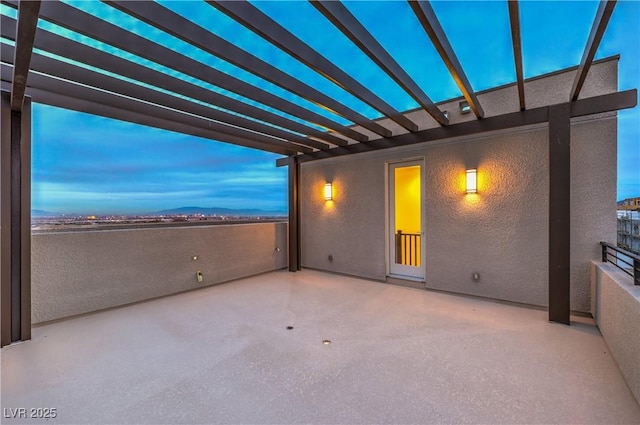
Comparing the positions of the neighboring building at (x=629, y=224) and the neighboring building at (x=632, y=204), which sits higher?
the neighboring building at (x=632, y=204)

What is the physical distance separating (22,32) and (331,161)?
495cm

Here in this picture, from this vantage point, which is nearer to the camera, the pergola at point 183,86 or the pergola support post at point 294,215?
the pergola at point 183,86

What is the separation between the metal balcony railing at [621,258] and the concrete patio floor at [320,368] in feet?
2.62

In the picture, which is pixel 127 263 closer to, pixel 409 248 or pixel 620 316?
pixel 409 248

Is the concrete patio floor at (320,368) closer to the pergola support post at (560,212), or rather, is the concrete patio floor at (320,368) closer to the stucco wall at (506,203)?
the pergola support post at (560,212)

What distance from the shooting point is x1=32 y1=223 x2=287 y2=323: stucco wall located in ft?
11.2

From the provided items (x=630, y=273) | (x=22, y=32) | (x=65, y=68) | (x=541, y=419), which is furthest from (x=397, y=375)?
(x=65, y=68)

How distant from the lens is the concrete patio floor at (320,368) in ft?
5.93

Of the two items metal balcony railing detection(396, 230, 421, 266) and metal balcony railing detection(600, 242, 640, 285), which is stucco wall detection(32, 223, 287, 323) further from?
metal balcony railing detection(600, 242, 640, 285)

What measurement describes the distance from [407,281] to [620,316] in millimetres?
2933

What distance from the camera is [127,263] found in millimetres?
4113

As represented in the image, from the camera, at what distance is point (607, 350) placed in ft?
8.46

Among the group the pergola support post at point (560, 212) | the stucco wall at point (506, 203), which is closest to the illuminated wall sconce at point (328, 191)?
the stucco wall at point (506, 203)

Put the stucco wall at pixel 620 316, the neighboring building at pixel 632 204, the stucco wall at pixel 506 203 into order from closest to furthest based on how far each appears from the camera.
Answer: the stucco wall at pixel 620 316
the stucco wall at pixel 506 203
the neighboring building at pixel 632 204
